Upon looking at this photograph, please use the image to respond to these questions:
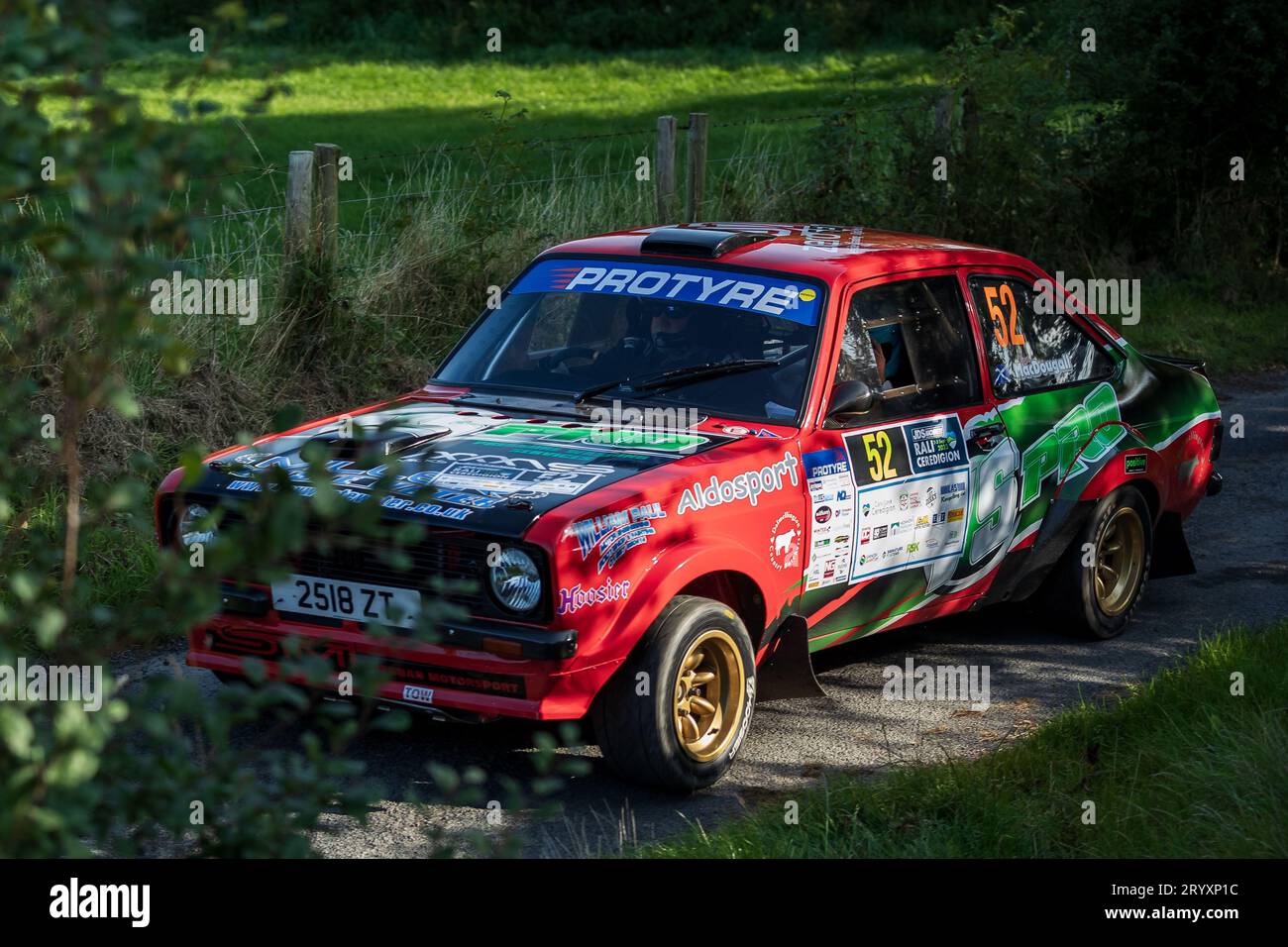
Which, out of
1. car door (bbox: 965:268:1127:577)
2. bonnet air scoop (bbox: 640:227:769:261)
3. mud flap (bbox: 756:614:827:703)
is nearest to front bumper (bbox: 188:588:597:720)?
mud flap (bbox: 756:614:827:703)

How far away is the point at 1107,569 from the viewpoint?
753cm

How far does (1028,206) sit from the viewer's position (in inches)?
574

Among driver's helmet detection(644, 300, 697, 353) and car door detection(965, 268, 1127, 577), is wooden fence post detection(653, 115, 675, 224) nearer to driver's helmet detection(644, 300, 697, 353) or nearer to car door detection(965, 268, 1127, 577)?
car door detection(965, 268, 1127, 577)

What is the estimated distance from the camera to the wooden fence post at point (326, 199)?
32.9 feet

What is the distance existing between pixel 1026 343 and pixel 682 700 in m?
2.67

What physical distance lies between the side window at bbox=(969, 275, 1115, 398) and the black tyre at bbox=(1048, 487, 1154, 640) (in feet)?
2.02

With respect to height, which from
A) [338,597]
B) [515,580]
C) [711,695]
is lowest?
[711,695]

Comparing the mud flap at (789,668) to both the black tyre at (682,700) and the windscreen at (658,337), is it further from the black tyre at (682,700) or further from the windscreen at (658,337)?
the windscreen at (658,337)

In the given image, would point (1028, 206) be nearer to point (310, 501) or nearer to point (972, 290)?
point (972, 290)

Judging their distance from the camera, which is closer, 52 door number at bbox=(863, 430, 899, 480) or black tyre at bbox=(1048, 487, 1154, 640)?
52 door number at bbox=(863, 430, 899, 480)

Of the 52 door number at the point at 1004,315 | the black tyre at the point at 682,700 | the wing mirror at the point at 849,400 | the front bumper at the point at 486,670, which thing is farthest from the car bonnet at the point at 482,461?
the 52 door number at the point at 1004,315

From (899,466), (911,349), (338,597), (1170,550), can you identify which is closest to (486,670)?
(338,597)

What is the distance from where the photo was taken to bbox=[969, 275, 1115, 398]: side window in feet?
22.6

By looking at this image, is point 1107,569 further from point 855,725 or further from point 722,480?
point 722,480
